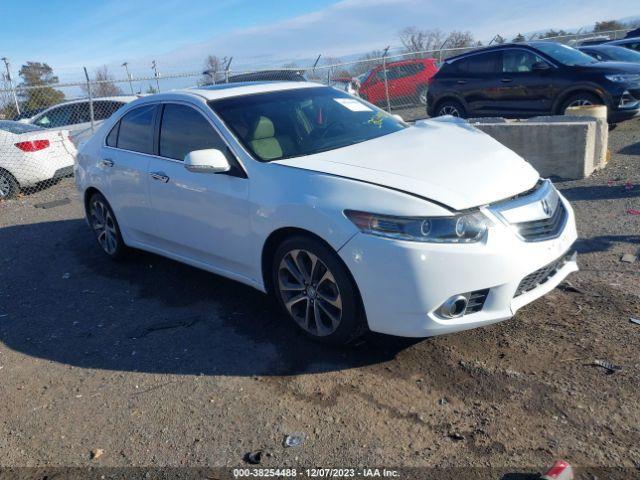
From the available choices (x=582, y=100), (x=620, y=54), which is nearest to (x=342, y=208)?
A: (x=582, y=100)

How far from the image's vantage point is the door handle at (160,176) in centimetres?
510

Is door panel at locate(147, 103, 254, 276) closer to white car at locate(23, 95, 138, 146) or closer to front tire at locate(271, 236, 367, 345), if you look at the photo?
front tire at locate(271, 236, 367, 345)

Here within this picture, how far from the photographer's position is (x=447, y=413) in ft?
11.1

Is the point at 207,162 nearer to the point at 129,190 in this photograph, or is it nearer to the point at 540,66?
the point at 129,190

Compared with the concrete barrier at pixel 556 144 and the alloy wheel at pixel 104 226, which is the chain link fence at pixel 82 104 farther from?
the concrete barrier at pixel 556 144

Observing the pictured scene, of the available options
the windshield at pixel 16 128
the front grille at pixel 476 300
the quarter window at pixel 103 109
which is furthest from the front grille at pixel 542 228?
the quarter window at pixel 103 109

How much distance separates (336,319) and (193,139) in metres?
2.00

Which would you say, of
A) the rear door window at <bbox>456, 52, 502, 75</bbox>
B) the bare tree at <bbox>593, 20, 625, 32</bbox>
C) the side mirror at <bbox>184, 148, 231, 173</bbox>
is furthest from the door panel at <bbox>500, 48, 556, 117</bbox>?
the bare tree at <bbox>593, 20, 625, 32</bbox>

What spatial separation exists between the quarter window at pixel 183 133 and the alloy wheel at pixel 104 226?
4.47 feet

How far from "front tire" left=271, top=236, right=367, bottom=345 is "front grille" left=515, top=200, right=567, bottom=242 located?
42.9 inches

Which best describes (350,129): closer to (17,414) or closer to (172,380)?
(172,380)

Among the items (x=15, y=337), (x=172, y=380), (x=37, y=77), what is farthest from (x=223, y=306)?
(x=37, y=77)

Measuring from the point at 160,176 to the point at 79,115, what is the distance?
9802 mm

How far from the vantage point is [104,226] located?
6.44m
